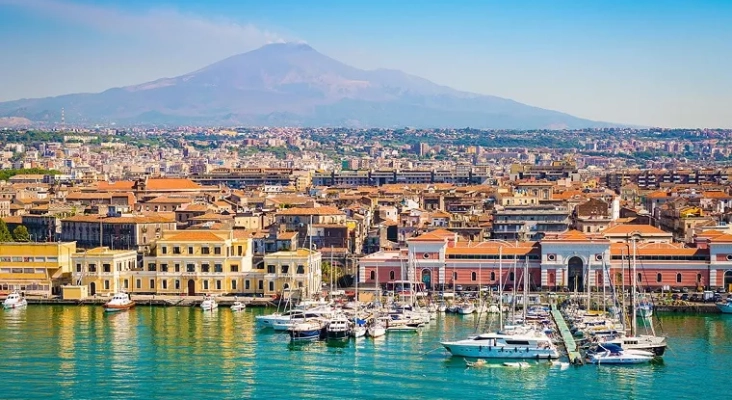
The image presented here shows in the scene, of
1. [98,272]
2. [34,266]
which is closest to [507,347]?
[98,272]

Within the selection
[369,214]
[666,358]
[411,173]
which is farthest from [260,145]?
[666,358]

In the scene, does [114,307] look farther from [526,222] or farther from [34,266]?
[526,222]

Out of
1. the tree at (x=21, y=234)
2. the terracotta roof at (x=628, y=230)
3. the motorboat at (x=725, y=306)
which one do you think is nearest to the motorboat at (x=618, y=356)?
the motorboat at (x=725, y=306)

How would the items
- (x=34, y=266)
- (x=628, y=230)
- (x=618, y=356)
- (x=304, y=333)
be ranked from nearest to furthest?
(x=618, y=356) → (x=304, y=333) → (x=34, y=266) → (x=628, y=230)

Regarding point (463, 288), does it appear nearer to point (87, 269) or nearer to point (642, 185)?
point (87, 269)

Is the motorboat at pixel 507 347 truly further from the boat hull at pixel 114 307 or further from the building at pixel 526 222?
the building at pixel 526 222

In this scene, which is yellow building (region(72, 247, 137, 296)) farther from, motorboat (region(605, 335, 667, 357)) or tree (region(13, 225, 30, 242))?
motorboat (region(605, 335, 667, 357))

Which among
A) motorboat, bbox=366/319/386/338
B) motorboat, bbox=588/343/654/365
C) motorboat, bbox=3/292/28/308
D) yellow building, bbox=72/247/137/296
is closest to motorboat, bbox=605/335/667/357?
motorboat, bbox=588/343/654/365
